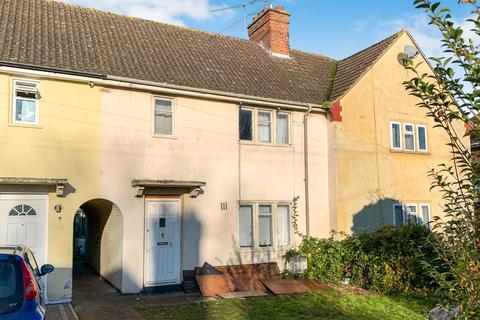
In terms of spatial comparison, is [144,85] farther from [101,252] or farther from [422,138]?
[422,138]

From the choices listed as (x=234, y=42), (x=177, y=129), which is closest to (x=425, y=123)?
(x=234, y=42)

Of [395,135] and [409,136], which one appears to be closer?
[395,135]

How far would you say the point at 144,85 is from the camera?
44.1 feet

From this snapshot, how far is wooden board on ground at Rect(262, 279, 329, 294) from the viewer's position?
43.9 feet

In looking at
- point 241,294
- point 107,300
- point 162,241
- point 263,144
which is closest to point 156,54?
point 263,144

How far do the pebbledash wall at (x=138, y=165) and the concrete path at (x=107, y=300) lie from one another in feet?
1.26

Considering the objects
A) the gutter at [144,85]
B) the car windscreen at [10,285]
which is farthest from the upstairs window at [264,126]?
the car windscreen at [10,285]

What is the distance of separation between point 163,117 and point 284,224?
18.0 ft

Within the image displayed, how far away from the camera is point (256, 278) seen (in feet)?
46.4

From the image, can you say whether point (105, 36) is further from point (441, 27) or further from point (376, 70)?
point (441, 27)

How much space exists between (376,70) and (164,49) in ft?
26.1

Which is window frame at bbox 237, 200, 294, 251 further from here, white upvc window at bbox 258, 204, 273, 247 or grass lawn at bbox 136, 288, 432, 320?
grass lawn at bbox 136, 288, 432, 320

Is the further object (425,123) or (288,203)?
(425,123)

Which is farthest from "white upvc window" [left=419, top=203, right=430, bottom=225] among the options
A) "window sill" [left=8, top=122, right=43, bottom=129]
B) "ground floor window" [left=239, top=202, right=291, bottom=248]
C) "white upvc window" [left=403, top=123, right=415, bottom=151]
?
"window sill" [left=8, top=122, right=43, bottom=129]
